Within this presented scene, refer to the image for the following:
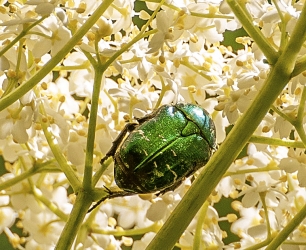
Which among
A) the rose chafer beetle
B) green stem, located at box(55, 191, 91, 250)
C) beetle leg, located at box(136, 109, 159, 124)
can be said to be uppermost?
beetle leg, located at box(136, 109, 159, 124)

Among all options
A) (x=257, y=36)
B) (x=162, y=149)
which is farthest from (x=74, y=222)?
(x=257, y=36)

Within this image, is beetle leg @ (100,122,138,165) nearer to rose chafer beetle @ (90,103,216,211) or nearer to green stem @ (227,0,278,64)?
rose chafer beetle @ (90,103,216,211)

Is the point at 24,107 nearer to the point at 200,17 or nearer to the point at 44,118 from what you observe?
the point at 44,118

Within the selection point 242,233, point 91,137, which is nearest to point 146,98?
point 91,137

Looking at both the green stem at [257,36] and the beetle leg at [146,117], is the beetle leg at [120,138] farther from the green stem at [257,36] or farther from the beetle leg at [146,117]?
the green stem at [257,36]

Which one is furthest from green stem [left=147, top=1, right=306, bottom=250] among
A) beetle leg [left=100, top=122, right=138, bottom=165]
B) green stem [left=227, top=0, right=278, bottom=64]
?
A: beetle leg [left=100, top=122, right=138, bottom=165]
